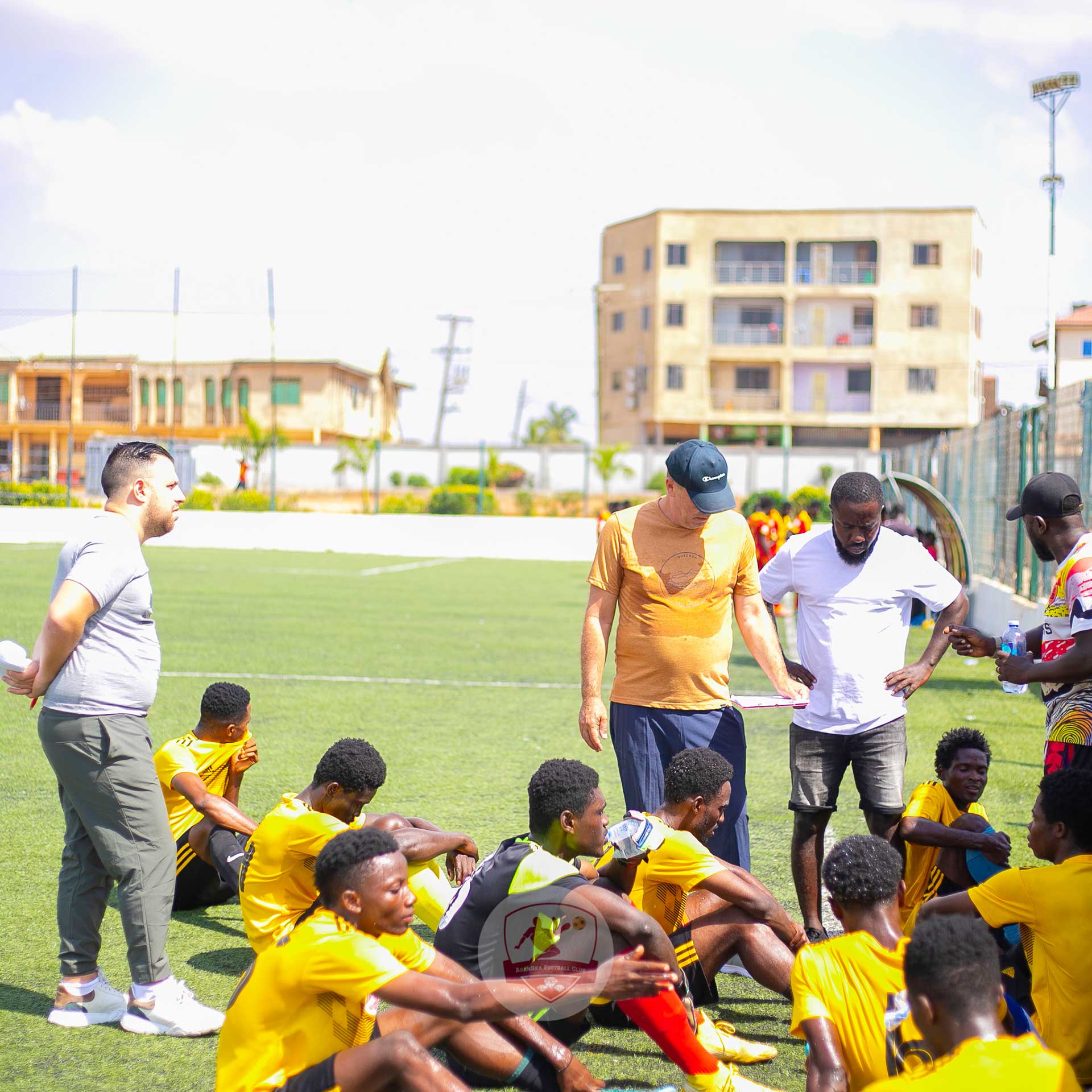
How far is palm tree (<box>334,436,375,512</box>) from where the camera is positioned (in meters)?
39.9

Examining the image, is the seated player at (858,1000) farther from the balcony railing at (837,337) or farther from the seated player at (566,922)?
the balcony railing at (837,337)

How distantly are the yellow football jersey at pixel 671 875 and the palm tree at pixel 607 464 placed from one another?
34879 millimetres

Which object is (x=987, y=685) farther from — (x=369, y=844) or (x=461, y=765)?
(x=369, y=844)

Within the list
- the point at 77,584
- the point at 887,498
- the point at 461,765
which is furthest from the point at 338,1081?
the point at 887,498

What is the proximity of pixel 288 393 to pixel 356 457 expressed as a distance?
17563 millimetres

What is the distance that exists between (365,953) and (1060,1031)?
6.32 feet

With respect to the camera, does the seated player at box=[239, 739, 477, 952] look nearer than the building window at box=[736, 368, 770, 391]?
Yes

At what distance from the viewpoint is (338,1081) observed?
304cm

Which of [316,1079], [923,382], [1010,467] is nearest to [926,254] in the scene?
[923,382]

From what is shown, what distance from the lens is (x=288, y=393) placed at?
56.6 m

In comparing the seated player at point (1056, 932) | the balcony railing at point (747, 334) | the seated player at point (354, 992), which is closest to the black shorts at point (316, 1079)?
the seated player at point (354, 992)

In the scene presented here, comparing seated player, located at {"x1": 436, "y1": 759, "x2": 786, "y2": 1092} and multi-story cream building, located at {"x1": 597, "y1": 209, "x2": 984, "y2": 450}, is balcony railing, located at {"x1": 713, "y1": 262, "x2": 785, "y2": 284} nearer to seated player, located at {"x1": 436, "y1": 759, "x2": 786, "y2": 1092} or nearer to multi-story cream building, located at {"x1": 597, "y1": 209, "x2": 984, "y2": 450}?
multi-story cream building, located at {"x1": 597, "y1": 209, "x2": 984, "y2": 450}

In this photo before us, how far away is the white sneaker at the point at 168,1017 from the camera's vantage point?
158 inches

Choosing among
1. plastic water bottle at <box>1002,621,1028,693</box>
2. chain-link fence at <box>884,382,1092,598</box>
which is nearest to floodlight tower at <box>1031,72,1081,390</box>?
chain-link fence at <box>884,382,1092,598</box>
